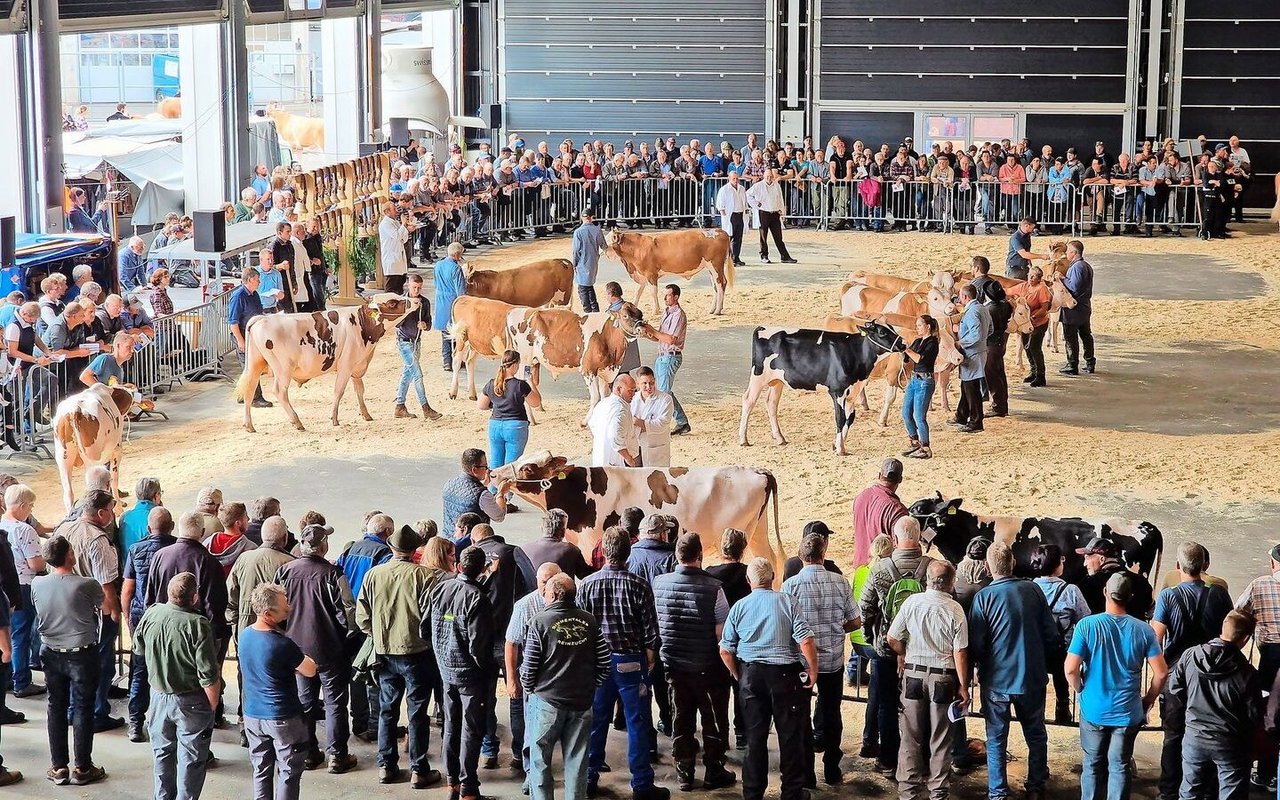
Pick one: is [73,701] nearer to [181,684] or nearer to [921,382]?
[181,684]

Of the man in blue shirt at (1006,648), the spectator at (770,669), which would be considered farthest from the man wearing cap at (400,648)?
the man in blue shirt at (1006,648)

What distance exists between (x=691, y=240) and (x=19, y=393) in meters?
9.96

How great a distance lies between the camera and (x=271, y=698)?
24.9ft

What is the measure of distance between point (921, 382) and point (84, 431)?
742 cm

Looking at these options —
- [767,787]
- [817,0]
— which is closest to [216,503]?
[767,787]

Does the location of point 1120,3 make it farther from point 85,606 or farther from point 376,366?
point 85,606

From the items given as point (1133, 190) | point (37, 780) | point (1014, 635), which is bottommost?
point (37, 780)

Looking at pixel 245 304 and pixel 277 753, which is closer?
pixel 277 753

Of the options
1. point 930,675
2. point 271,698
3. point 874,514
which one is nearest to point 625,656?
point 930,675

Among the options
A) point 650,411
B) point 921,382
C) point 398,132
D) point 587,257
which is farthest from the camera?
point 398,132

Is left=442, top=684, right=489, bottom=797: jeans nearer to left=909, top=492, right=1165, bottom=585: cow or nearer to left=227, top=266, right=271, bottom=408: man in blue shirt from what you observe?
left=909, top=492, right=1165, bottom=585: cow

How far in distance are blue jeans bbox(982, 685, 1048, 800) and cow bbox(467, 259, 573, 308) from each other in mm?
11133

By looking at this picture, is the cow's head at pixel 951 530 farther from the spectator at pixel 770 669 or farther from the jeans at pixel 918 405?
the jeans at pixel 918 405

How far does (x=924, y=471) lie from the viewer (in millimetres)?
14547
